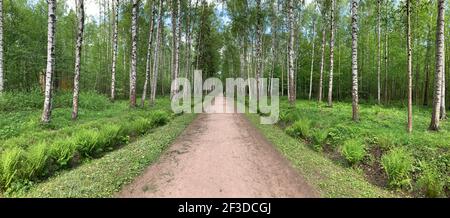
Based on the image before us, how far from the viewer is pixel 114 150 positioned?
683 centimetres

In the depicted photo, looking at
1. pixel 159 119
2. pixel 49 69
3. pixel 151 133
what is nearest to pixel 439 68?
pixel 151 133

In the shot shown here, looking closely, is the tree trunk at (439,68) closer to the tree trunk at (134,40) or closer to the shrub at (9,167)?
the shrub at (9,167)

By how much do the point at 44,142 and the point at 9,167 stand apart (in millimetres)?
1281

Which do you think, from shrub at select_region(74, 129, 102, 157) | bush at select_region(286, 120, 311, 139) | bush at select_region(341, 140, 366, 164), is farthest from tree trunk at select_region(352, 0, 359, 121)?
shrub at select_region(74, 129, 102, 157)

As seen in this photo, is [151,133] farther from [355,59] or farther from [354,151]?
→ [355,59]

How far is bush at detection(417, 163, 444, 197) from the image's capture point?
4.70 metres

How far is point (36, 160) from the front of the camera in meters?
4.68

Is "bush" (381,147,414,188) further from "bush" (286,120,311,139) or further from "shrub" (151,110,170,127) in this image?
"shrub" (151,110,170,127)

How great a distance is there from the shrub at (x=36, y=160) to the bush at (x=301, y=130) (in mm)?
8063

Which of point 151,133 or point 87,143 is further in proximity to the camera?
point 151,133

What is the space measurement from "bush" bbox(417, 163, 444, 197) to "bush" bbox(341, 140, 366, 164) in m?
1.31

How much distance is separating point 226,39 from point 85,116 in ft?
91.9
